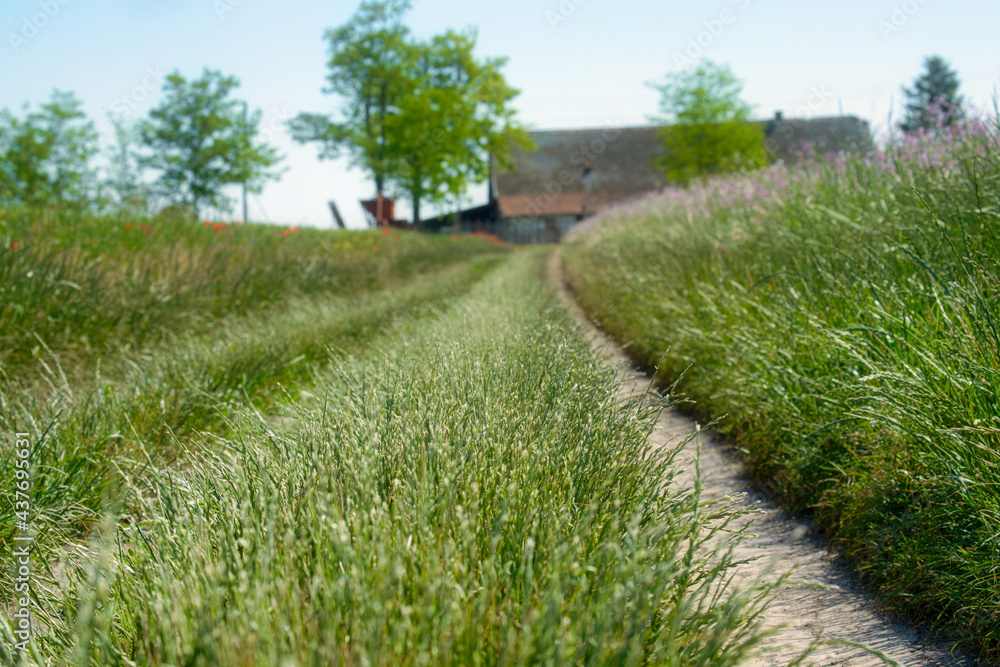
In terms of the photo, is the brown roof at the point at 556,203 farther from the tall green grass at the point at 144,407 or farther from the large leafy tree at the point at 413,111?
the tall green grass at the point at 144,407

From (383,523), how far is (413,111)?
2921 centimetres

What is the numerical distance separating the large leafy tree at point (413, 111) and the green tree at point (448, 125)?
5cm

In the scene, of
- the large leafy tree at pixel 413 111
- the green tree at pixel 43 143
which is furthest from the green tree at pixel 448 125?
the green tree at pixel 43 143

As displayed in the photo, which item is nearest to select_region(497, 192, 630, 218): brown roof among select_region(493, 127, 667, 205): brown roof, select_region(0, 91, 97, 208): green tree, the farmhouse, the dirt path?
the farmhouse

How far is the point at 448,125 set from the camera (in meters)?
29.5

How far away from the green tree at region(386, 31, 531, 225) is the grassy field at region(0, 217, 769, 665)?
26.4 metres

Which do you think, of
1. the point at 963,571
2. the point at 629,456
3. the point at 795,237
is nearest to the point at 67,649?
the point at 629,456

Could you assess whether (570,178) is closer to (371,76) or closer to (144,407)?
(371,76)

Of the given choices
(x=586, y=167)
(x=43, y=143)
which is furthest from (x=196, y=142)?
(x=586, y=167)

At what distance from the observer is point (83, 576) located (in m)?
1.54

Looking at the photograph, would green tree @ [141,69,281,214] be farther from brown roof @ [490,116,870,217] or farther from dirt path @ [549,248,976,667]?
dirt path @ [549,248,976,667]

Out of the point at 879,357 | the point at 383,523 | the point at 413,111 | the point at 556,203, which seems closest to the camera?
the point at 383,523

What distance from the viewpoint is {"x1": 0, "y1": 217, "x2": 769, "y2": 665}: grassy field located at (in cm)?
113

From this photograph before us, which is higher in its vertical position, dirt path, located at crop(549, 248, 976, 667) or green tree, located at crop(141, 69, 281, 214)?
green tree, located at crop(141, 69, 281, 214)
